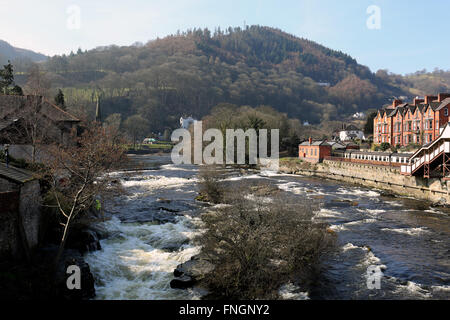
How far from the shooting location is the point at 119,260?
16.8 meters

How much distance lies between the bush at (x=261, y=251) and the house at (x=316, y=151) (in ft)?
143

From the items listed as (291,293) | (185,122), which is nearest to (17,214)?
(291,293)

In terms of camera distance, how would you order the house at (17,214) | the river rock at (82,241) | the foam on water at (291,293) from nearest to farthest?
1. the house at (17,214)
2. the foam on water at (291,293)
3. the river rock at (82,241)

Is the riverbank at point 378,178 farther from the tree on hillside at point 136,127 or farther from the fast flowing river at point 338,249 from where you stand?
the tree on hillside at point 136,127

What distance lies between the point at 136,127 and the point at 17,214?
350 feet

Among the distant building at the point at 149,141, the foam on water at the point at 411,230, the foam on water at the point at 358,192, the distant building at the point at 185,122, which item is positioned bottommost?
the foam on water at the point at 358,192

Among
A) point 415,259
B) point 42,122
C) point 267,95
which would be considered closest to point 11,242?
point 42,122

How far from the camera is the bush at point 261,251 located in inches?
523

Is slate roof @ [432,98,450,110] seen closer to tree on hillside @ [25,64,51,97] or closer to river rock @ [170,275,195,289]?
river rock @ [170,275,195,289]

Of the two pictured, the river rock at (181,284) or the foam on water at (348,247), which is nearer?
the river rock at (181,284)

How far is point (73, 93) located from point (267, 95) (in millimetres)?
102873

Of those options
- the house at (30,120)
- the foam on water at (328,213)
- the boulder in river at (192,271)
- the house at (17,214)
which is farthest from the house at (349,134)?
the house at (17,214)
